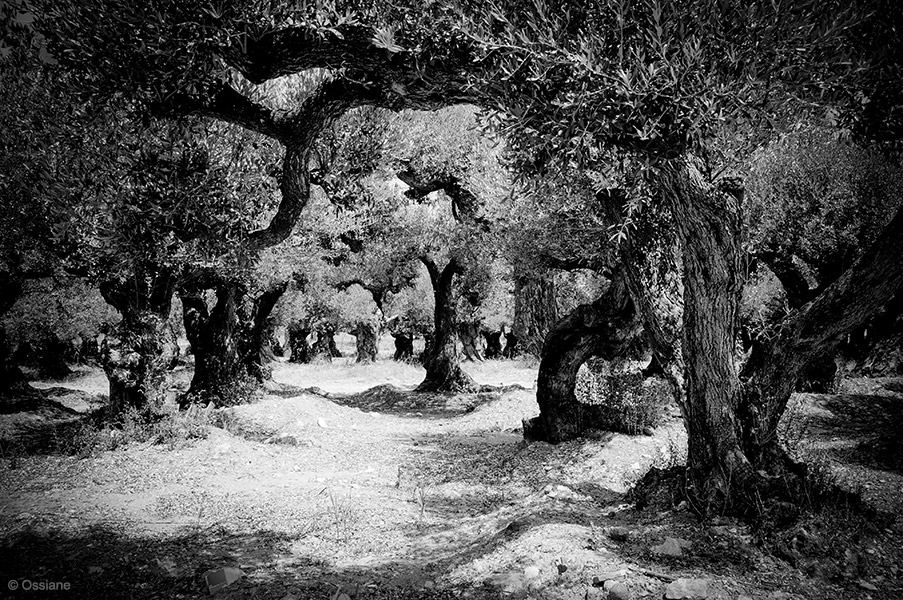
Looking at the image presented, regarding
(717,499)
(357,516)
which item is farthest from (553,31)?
(357,516)

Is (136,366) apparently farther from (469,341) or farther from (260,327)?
(469,341)

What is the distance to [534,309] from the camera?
2245cm

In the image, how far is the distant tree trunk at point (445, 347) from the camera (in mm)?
23177

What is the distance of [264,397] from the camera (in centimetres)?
2022

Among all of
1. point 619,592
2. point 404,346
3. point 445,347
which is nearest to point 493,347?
point 404,346

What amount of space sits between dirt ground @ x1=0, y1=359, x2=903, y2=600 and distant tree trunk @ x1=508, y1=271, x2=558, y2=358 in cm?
738

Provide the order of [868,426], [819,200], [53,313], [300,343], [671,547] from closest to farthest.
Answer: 1. [671,547]
2. [868,426]
3. [819,200]
4. [53,313]
5. [300,343]

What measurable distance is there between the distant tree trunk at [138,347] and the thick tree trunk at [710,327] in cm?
1205

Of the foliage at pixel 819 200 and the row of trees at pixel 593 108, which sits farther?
the foliage at pixel 819 200

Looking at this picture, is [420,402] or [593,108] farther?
[420,402]

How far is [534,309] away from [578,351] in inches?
A: 396

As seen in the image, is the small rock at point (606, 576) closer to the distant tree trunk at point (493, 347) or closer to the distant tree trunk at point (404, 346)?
the distant tree trunk at point (404, 346)

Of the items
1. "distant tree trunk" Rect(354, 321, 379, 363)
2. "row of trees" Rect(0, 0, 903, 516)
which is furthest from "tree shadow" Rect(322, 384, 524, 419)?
"distant tree trunk" Rect(354, 321, 379, 363)

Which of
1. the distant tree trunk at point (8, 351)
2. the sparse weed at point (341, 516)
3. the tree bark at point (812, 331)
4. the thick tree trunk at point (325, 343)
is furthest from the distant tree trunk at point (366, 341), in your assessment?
the tree bark at point (812, 331)
